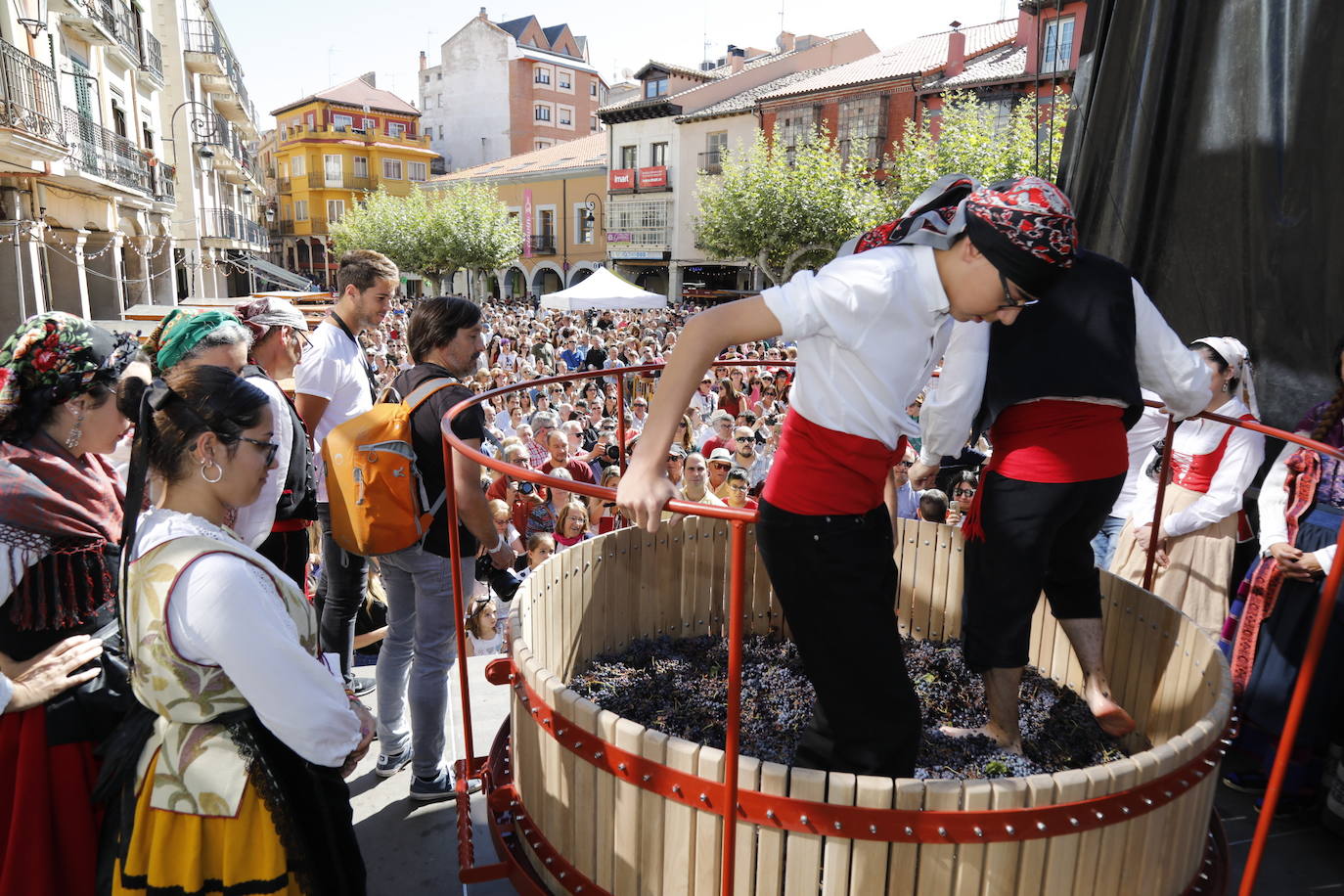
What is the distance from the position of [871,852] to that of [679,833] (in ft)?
1.51

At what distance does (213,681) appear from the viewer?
2.02 m

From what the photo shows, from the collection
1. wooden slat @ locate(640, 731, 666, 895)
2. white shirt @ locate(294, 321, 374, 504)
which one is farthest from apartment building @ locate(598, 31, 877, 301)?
wooden slat @ locate(640, 731, 666, 895)

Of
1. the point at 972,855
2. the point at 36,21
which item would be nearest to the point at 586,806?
the point at 972,855

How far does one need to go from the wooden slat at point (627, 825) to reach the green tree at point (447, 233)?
41267mm

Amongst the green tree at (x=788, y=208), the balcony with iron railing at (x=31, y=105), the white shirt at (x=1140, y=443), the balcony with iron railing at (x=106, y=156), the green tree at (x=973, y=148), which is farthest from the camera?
the green tree at (x=788, y=208)

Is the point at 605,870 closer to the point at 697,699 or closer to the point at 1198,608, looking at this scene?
the point at 697,699

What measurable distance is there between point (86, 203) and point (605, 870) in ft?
78.2

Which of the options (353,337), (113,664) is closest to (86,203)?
(353,337)

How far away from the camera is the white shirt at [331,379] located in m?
4.46

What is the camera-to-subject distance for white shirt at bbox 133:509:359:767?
1.93m

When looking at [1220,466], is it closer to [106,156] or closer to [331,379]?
[331,379]

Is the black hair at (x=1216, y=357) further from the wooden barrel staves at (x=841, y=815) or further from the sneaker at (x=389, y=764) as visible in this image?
the sneaker at (x=389, y=764)

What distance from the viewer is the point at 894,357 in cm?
207

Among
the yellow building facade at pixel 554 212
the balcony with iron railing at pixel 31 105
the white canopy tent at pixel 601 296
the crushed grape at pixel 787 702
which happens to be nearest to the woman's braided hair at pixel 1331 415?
the crushed grape at pixel 787 702
